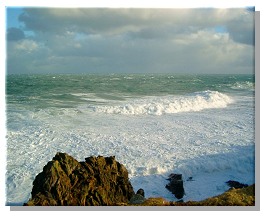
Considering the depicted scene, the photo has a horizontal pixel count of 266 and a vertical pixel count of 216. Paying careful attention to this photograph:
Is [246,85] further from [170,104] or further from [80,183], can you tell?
[80,183]

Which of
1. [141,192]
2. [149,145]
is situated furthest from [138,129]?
[141,192]

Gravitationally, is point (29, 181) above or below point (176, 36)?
below

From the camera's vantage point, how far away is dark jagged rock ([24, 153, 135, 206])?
15.5 feet

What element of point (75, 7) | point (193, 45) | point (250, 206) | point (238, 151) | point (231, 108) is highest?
point (75, 7)

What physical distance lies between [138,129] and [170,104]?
8.73 feet

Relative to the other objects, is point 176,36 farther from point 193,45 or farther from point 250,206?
point 250,206

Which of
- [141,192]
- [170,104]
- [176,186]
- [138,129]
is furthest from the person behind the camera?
[170,104]

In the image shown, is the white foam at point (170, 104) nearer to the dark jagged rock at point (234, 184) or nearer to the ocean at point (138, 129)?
the ocean at point (138, 129)

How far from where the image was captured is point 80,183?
496 centimetres

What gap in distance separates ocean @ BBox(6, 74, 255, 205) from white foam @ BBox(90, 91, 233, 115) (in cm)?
3

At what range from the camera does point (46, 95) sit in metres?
10.7
